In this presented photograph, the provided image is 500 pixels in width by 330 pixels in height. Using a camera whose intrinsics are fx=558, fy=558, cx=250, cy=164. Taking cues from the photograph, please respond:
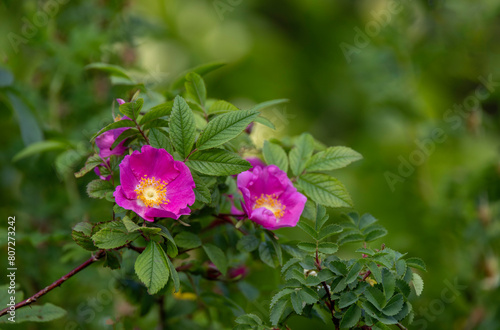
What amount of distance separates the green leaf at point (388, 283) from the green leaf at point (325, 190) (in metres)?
0.13

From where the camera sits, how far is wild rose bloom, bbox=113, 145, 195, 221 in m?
0.65

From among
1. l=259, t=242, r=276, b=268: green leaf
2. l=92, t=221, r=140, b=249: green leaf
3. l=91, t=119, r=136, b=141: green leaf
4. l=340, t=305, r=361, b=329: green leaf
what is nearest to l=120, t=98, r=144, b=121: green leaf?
l=91, t=119, r=136, b=141: green leaf

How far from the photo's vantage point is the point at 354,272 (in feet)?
2.11

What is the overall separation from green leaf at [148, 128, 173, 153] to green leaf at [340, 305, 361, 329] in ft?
0.94

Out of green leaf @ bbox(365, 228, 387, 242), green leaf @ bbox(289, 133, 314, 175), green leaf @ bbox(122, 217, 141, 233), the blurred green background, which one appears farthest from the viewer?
the blurred green background

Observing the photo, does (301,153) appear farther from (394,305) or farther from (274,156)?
(394,305)

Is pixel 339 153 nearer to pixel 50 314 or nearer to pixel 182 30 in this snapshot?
pixel 50 314

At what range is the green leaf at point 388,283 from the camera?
24.9 inches

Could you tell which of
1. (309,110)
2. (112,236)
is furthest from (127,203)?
(309,110)

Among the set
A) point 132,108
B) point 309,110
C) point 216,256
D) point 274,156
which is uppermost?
point 132,108

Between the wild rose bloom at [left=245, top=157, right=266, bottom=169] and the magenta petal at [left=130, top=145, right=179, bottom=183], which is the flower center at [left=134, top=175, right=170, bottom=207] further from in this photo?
the wild rose bloom at [left=245, top=157, right=266, bottom=169]

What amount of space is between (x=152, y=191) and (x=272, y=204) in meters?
0.17

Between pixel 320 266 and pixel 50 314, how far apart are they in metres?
0.39

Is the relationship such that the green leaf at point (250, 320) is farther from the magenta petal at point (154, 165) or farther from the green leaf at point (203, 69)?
the green leaf at point (203, 69)
